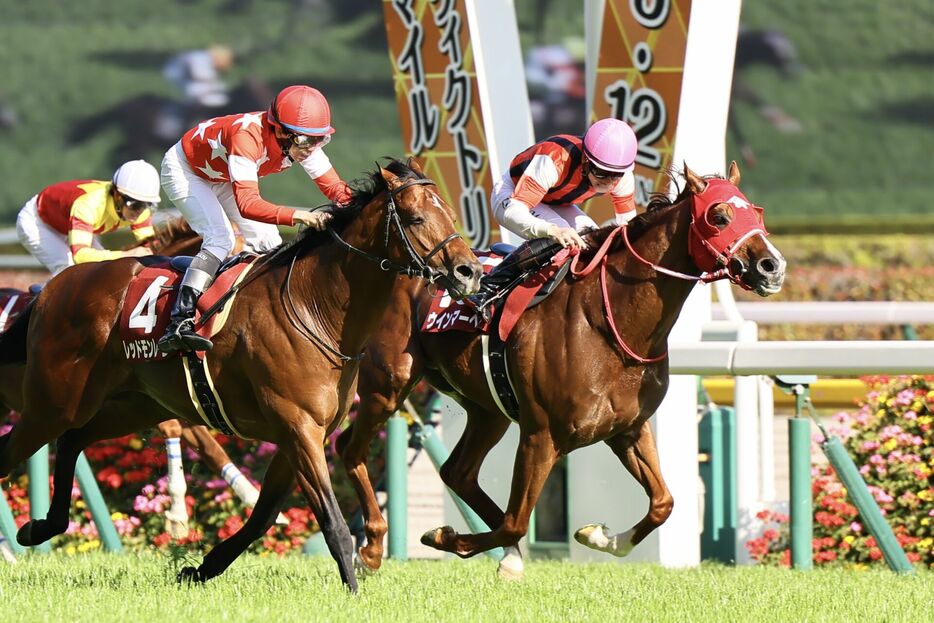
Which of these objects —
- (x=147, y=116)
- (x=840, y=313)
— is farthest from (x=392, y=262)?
(x=147, y=116)

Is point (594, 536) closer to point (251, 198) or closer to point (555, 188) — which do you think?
point (555, 188)

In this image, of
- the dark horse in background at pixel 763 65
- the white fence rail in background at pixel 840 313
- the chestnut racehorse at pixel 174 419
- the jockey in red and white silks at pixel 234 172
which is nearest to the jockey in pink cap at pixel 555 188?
the jockey in red and white silks at pixel 234 172

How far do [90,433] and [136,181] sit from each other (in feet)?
4.43

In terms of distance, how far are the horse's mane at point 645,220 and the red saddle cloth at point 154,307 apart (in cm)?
138

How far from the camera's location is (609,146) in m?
5.86

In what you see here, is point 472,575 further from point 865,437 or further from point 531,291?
point 865,437

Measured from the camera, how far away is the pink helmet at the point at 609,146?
587cm

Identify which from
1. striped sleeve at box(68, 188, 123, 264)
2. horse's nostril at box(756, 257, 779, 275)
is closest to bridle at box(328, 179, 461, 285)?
horse's nostril at box(756, 257, 779, 275)

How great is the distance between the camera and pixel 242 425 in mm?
5641

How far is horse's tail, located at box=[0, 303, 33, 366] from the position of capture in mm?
6504

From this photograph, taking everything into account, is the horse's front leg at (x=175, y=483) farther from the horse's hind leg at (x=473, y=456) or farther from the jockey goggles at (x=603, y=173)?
the jockey goggles at (x=603, y=173)

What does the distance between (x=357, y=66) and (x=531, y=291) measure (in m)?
18.9

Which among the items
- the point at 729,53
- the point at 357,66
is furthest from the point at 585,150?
the point at 357,66

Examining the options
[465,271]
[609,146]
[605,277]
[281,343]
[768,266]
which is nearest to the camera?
[465,271]
